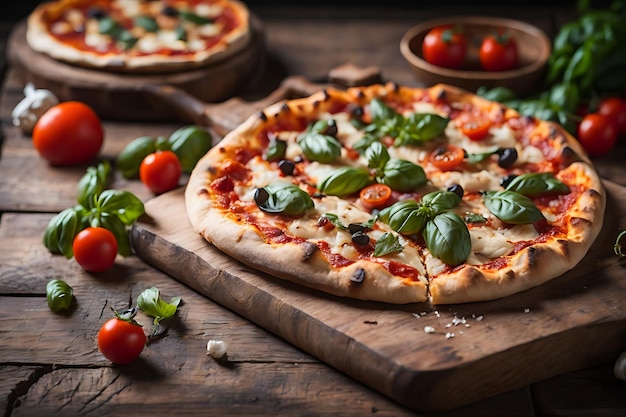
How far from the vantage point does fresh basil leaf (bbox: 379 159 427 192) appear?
4.23 m

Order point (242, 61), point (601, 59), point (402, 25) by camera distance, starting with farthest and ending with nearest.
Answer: point (402, 25) → point (242, 61) → point (601, 59)

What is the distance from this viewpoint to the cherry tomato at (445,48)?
5824mm

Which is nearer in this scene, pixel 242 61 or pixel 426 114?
pixel 426 114

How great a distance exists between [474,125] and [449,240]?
1.17 metres

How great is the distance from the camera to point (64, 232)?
4.23 meters

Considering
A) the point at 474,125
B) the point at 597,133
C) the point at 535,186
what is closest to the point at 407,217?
the point at 535,186

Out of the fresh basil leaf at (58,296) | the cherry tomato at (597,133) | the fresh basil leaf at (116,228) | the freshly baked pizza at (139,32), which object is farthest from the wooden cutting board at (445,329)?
the freshly baked pizza at (139,32)

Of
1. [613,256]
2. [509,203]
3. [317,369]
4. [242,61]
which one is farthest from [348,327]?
[242,61]

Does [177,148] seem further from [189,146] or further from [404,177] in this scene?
[404,177]

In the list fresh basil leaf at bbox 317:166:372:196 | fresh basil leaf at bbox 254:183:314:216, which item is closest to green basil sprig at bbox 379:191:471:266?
fresh basil leaf at bbox 317:166:372:196

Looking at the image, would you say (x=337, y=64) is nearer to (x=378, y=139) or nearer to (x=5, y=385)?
(x=378, y=139)

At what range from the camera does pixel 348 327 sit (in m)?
3.48

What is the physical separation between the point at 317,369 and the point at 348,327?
0.24m

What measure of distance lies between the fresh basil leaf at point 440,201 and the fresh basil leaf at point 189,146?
1.40m
